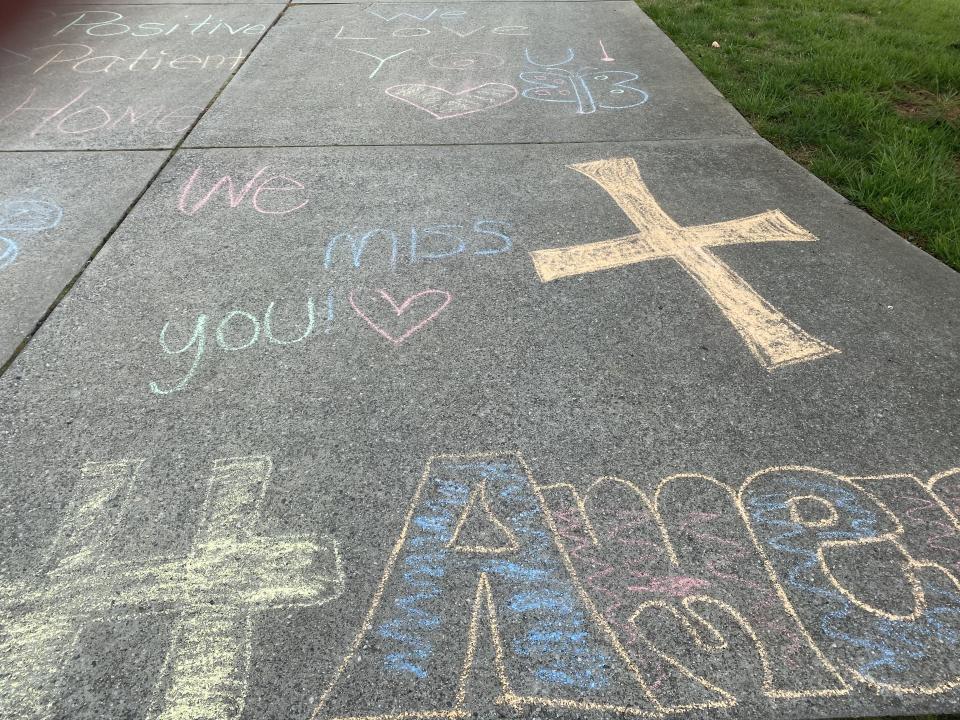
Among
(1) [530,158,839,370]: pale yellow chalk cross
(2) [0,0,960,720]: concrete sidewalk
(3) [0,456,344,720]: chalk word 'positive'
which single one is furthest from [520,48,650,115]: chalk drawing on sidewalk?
(3) [0,456,344,720]: chalk word 'positive'

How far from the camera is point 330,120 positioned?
4.44 meters

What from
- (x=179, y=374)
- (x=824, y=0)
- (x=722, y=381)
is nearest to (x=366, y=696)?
(x=179, y=374)

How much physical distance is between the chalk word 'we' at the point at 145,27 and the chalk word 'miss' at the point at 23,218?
324cm

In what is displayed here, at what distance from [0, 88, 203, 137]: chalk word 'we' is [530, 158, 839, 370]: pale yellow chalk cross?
2.87 m

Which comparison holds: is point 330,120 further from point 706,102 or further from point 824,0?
point 824,0

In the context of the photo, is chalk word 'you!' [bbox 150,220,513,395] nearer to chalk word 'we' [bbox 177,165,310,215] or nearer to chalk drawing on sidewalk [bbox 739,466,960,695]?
chalk word 'we' [bbox 177,165,310,215]

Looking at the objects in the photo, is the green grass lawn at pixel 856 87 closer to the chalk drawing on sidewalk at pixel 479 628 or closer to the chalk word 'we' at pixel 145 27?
the chalk drawing on sidewalk at pixel 479 628

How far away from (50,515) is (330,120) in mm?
3217

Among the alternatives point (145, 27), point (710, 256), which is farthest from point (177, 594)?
point (145, 27)

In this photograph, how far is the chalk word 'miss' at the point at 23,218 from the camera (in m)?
3.21

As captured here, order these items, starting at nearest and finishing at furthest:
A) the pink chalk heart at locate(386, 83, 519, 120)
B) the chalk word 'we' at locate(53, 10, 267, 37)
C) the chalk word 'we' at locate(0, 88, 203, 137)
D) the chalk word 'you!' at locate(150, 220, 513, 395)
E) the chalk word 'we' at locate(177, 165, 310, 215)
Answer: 1. the chalk word 'you!' at locate(150, 220, 513, 395)
2. the chalk word 'we' at locate(177, 165, 310, 215)
3. the chalk word 'we' at locate(0, 88, 203, 137)
4. the pink chalk heart at locate(386, 83, 519, 120)
5. the chalk word 'we' at locate(53, 10, 267, 37)

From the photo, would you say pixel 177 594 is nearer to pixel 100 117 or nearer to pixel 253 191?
pixel 253 191

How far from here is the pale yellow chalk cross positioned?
2.63 m

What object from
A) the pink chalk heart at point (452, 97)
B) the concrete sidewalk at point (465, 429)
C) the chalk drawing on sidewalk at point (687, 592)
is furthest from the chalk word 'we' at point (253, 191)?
the chalk drawing on sidewalk at point (687, 592)
